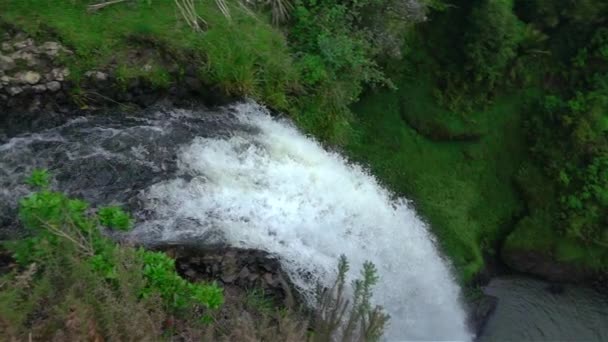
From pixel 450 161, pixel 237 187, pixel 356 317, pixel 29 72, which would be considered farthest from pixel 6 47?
pixel 450 161

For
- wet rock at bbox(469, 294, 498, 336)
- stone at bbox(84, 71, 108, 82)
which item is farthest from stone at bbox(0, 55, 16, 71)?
wet rock at bbox(469, 294, 498, 336)

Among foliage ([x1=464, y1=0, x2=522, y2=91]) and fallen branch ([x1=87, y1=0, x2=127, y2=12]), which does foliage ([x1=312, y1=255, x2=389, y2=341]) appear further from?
foliage ([x1=464, y1=0, x2=522, y2=91])

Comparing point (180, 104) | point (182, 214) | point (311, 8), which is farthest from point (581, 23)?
point (182, 214)

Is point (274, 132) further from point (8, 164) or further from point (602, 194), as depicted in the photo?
point (602, 194)

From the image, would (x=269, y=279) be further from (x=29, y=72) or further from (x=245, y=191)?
(x=29, y=72)

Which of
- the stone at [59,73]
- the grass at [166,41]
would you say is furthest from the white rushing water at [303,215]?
the stone at [59,73]

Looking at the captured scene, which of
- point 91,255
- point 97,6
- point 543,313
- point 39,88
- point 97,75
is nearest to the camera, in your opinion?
point 91,255
